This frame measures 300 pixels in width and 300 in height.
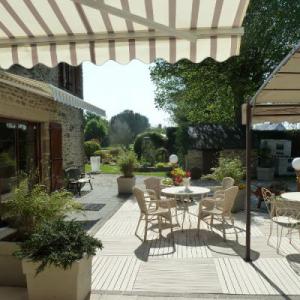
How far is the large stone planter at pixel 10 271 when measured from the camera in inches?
198

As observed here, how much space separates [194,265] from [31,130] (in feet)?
23.4

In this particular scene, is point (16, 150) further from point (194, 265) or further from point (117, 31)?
point (117, 31)

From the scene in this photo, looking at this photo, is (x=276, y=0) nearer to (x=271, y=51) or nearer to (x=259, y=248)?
(x=271, y=51)

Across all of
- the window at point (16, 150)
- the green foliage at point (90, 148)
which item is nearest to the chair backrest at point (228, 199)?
the window at point (16, 150)

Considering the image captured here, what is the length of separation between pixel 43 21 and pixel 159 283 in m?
3.93

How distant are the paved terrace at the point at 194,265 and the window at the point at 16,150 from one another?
9.33 ft

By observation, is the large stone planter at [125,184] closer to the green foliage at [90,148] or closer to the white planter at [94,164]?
the white planter at [94,164]

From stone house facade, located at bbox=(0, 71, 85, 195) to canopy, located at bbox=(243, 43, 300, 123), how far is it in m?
4.76

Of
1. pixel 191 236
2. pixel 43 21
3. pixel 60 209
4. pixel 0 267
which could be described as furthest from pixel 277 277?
pixel 43 21

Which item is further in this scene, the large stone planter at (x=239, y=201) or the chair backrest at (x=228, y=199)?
the large stone planter at (x=239, y=201)

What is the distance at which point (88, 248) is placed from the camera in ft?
15.1

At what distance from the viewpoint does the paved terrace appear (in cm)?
525

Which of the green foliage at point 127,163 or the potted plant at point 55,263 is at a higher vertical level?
the green foliage at point 127,163

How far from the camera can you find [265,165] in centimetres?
1878
